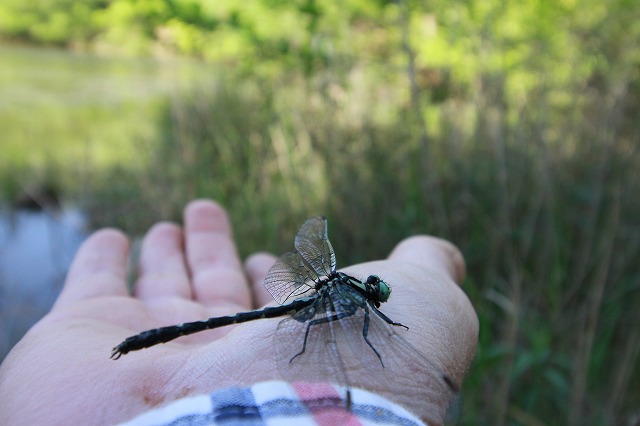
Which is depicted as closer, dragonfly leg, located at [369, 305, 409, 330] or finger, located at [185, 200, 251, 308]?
dragonfly leg, located at [369, 305, 409, 330]

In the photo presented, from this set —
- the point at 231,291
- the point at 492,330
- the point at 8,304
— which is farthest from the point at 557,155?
the point at 8,304

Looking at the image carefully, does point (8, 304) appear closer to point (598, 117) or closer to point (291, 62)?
point (291, 62)

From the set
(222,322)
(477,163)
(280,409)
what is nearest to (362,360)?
(280,409)

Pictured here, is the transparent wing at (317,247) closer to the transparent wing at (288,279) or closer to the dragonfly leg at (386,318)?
the transparent wing at (288,279)

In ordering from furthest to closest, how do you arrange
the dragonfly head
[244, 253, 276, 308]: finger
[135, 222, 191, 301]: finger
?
1. [244, 253, 276, 308]: finger
2. [135, 222, 191, 301]: finger
3. the dragonfly head

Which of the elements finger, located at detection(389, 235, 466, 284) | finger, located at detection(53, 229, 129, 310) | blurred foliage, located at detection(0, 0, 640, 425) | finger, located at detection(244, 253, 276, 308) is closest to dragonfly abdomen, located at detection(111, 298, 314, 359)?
finger, located at detection(389, 235, 466, 284)

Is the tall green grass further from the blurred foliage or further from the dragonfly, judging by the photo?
the dragonfly
